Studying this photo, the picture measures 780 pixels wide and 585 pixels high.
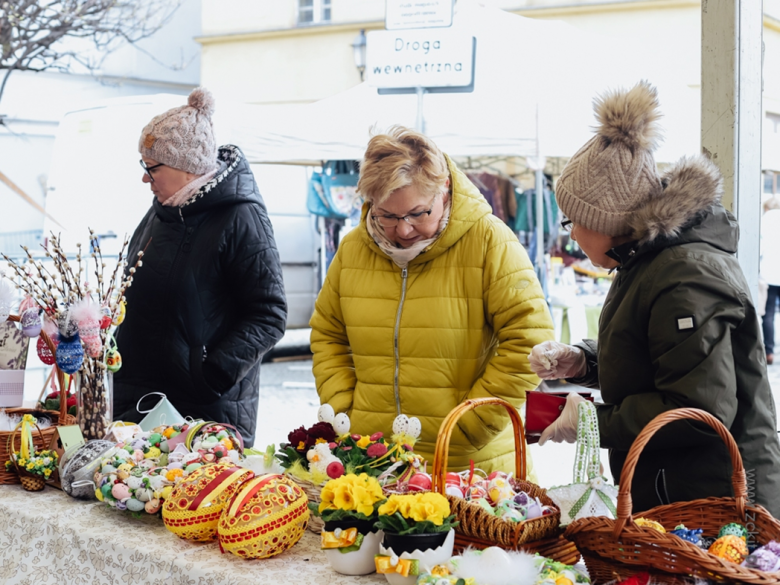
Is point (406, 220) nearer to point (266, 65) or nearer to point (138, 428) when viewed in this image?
point (138, 428)

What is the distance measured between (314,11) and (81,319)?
453 inches

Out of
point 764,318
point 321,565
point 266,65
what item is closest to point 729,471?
point 321,565

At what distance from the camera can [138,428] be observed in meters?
2.01

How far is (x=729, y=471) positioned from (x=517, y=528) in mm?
428

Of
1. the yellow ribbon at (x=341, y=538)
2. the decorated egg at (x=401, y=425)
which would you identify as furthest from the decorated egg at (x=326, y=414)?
the yellow ribbon at (x=341, y=538)

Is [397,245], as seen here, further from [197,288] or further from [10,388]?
[10,388]

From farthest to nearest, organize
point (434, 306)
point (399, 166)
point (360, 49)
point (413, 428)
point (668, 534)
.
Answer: point (360, 49)
point (434, 306)
point (399, 166)
point (413, 428)
point (668, 534)

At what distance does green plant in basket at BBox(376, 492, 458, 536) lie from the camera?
1277 millimetres

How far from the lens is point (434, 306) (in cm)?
194

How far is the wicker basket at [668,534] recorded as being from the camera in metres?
1.12

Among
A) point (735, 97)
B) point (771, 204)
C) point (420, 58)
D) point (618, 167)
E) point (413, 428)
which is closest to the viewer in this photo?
point (618, 167)

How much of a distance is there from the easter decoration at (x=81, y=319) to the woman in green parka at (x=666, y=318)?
1040 mm

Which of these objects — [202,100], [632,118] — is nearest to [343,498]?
[632,118]

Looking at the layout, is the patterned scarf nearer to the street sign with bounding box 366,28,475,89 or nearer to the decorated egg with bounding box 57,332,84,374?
the decorated egg with bounding box 57,332,84,374
